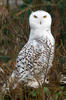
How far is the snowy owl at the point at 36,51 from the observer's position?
5090mm

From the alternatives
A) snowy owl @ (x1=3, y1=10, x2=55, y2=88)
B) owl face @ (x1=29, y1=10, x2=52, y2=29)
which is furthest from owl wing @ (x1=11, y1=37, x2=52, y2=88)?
owl face @ (x1=29, y1=10, x2=52, y2=29)

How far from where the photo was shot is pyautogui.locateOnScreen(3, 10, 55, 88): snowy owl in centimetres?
509

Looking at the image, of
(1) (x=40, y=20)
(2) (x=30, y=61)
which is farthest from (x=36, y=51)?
(1) (x=40, y=20)

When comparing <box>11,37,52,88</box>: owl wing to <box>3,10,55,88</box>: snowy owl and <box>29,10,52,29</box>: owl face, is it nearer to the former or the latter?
<box>3,10,55,88</box>: snowy owl

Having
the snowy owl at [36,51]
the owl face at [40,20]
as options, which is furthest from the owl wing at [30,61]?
the owl face at [40,20]

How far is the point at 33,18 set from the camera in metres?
5.42

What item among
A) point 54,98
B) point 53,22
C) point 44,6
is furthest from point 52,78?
point 44,6

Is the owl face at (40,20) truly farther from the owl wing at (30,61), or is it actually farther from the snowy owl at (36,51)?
the owl wing at (30,61)

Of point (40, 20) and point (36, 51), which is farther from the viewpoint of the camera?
point (40, 20)

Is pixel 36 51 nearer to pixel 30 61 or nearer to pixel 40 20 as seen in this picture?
pixel 30 61

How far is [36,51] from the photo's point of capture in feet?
17.0

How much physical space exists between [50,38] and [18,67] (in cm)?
57

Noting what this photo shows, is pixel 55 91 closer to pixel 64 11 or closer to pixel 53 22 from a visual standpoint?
pixel 53 22

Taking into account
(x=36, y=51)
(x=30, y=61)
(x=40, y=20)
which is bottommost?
(x=30, y=61)
